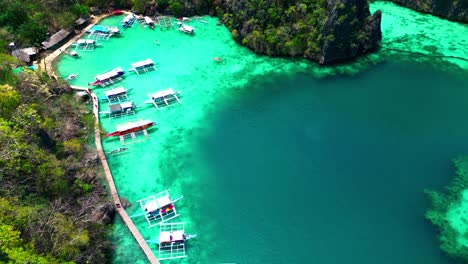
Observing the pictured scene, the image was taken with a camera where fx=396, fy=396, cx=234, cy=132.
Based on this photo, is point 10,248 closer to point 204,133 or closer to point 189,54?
point 204,133

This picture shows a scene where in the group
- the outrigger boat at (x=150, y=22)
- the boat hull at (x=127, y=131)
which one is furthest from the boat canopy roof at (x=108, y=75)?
the outrigger boat at (x=150, y=22)

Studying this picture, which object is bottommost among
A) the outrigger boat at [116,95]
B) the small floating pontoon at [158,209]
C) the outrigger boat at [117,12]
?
the small floating pontoon at [158,209]

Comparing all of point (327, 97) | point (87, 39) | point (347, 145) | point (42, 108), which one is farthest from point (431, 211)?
point (87, 39)

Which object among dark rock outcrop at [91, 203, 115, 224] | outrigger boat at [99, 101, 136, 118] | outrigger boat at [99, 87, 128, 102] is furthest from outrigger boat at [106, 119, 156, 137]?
dark rock outcrop at [91, 203, 115, 224]

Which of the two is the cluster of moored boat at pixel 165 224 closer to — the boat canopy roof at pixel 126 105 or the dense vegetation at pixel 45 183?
the dense vegetation at pixel 45 183

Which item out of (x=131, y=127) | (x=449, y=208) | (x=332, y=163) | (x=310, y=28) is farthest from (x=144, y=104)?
(x=449, y=208)

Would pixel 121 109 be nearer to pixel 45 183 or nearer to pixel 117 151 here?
pixel 117 151
